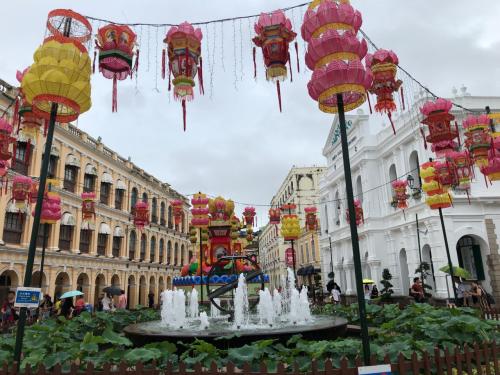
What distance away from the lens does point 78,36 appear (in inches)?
261

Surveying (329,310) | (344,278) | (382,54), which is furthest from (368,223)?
(382,54)

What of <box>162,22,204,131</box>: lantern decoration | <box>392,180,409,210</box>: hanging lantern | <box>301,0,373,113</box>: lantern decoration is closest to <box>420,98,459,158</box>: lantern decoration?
<box>301,0,373,113</box>: lantern decoration

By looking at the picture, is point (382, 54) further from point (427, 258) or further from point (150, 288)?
point (150, 288)

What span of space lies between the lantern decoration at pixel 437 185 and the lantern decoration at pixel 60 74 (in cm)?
1143

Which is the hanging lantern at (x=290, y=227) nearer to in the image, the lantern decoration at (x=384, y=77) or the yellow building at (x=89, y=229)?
the lantern decoration at (x=384, y=77)

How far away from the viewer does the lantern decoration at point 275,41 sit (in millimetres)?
7574

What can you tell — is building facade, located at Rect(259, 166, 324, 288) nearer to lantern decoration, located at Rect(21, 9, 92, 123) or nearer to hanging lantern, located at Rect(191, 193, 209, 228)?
hanging lantern, located at Rect(191, 193, 209, 228)

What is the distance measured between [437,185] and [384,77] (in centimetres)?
588

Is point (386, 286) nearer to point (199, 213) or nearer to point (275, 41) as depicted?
point (199, 213)

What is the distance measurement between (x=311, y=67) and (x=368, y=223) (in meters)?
23.0

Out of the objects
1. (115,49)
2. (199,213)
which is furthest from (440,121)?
(199,213)

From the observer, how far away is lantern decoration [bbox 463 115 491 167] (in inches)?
459

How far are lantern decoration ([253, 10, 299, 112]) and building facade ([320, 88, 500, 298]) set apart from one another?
1024cm

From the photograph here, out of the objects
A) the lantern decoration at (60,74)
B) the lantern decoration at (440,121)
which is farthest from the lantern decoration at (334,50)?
the lantern decoration at (440,121)
